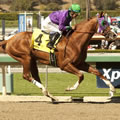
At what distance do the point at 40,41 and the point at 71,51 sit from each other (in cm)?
56

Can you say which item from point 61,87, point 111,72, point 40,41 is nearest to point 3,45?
point 40,41

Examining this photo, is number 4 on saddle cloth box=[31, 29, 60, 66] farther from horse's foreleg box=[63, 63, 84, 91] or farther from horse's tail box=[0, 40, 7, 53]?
horse's tail box=[0, 40, 7, 53]

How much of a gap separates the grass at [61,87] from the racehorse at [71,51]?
4.54 ft

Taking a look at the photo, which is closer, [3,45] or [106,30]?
[106,30]

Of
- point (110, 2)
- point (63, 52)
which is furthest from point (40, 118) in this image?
point (110, 2)

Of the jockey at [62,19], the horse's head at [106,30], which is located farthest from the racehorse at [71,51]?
the jockey at [62,19]

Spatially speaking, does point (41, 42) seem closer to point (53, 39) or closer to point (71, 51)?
point (53, 39)

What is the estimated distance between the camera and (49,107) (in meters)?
6.85

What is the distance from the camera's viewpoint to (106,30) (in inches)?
287

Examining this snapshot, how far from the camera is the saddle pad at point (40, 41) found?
745cm

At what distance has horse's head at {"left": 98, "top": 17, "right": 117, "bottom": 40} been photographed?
7.16 meters

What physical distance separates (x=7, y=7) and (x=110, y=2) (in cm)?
1152

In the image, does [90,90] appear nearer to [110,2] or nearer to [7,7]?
[110,2]

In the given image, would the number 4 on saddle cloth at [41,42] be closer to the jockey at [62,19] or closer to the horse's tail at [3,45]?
the jockey at [62,19]
